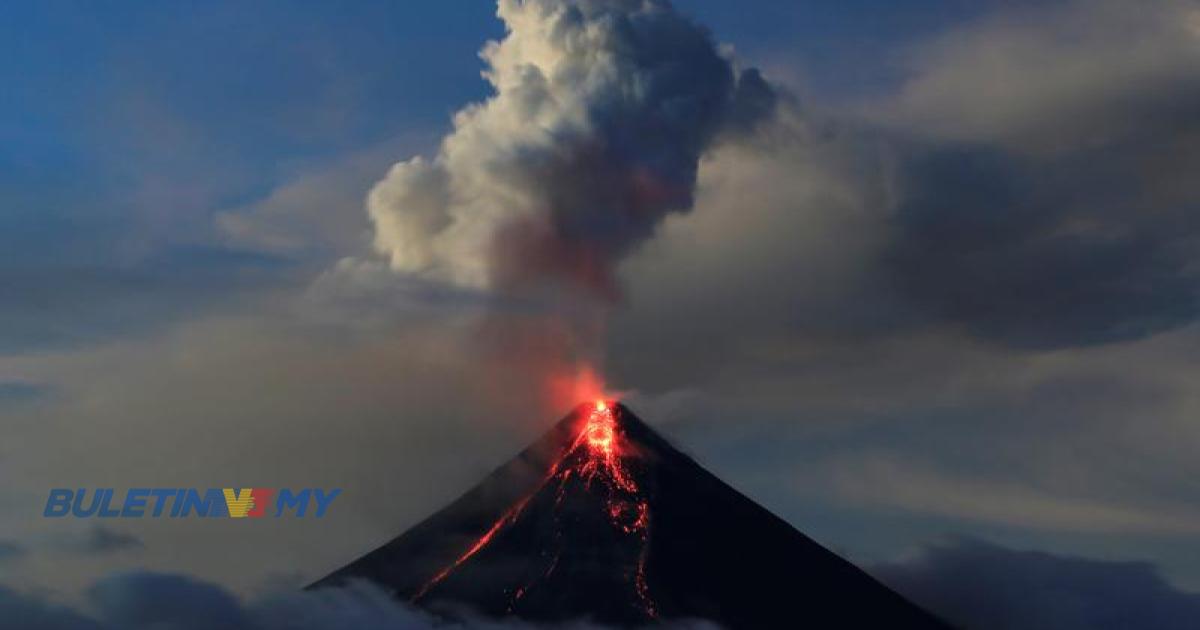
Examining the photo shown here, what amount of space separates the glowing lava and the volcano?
13 cm

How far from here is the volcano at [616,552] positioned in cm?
17162

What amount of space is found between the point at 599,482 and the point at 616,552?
32.6 feet

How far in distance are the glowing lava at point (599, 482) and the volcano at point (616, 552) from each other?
132 mm

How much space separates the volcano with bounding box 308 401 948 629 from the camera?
171625mm

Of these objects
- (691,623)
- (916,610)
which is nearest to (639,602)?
(691,623)

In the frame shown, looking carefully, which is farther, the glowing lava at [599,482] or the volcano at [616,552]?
the glowing lava at [599,482]

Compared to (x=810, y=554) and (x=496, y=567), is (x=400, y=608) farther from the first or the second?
(x=810, y=554)

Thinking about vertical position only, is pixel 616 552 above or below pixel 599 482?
below

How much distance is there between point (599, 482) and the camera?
184 m

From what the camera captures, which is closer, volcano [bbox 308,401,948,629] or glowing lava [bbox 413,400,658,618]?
volcano [bbox 308,401,948,629]

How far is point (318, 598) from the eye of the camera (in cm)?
18762

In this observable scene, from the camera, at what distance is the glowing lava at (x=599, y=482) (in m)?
179

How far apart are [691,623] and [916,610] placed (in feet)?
105

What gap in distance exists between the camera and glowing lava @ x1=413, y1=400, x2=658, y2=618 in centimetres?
17888
